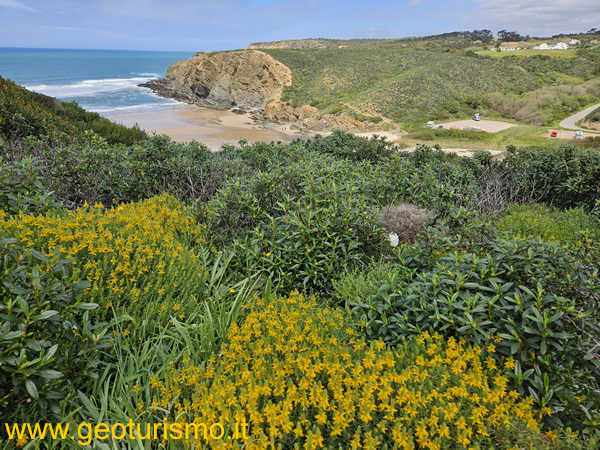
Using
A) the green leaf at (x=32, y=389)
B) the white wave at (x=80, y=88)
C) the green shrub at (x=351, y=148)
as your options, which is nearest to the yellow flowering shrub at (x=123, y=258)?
the green leaf at (x=32, y=389)

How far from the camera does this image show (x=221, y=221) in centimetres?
421

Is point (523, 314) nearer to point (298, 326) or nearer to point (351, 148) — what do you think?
point (298, 326)

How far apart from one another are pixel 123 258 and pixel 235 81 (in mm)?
45219

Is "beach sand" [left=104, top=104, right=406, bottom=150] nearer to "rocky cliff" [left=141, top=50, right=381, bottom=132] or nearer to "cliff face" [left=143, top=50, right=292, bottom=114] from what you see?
"rocky cliff" [left=141, top=50, right=381, bottom=132]

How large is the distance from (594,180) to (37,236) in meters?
7.48

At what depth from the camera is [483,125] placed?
2870 centimetres

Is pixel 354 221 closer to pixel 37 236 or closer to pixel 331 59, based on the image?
pixel 37 236

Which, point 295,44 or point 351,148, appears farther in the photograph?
point 295,44

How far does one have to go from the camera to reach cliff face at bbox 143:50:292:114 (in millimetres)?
42094

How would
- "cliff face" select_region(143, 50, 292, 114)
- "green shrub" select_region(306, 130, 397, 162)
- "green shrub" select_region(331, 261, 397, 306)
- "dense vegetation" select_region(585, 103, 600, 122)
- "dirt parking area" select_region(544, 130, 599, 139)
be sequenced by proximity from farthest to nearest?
"cliff face" select_region(143, 50, 292, 114)
"dense vegetation" select_region(585, 103, 600, 122)
"dirt parking area" select_region(544, 130, 599, 139)
"green shrub" select_region(306, 130, 397, 162)
"green shrub" select_region(331, 261, 397, 306)

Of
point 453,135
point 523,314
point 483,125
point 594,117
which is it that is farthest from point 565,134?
point 523,314

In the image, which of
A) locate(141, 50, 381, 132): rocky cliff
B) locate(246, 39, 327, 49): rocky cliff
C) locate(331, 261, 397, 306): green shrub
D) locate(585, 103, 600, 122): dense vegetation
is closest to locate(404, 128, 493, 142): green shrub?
locate(585, 103, 600, 122): dense vegetation

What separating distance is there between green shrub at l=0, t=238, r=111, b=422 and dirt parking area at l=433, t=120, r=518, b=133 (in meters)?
29.6

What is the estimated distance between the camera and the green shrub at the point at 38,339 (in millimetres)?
1669
